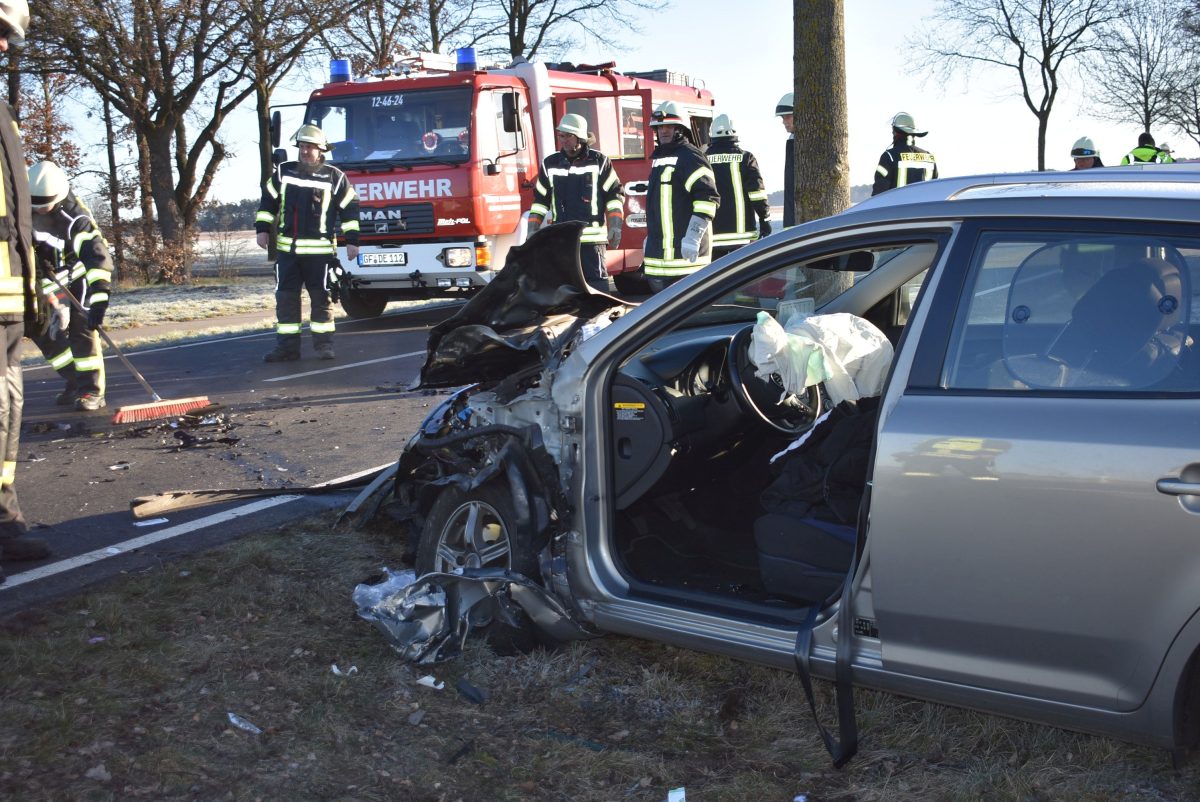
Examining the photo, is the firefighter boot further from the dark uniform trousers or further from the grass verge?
the grass verge

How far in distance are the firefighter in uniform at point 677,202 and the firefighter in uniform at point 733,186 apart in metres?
0.53

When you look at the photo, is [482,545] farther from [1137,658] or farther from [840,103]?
[840,103]

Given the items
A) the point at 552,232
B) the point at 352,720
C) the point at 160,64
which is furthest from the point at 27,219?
the point at 160,64

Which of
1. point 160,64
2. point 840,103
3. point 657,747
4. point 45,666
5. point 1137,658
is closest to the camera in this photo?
point 1137,658

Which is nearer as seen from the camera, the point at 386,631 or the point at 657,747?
the point at 657,747

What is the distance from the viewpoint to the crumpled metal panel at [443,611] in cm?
354

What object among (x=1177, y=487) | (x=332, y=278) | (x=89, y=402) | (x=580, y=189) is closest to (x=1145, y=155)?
(x=580, y=189)

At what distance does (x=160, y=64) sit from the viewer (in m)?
23.6

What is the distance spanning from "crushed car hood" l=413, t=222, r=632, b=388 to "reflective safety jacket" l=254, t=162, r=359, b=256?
652cm

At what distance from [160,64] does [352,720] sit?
76.9 feet

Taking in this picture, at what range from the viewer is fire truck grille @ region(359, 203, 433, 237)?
12555mm

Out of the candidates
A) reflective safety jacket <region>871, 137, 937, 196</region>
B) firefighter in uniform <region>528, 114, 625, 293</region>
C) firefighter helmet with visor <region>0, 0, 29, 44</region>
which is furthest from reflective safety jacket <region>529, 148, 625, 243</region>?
firefighter helmet with visor <region>0, 0, 29, 44</region>

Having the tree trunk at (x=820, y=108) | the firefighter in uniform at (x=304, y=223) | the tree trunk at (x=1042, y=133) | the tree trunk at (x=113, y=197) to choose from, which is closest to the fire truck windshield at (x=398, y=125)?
the firefighter in uniform at (x=304, y=223)

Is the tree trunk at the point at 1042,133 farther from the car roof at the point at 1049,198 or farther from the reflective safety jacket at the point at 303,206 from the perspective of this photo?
the car roof at the point at 1049,198
